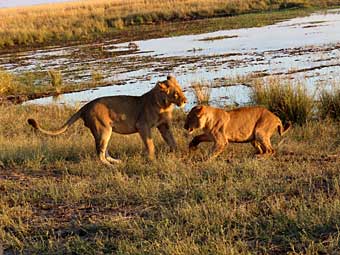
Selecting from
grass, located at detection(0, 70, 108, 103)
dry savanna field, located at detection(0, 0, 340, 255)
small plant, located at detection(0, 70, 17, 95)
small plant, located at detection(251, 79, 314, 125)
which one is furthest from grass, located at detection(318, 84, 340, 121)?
small plant, located at detection(0, 70, 17, 95)

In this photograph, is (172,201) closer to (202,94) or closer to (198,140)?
(198,140)

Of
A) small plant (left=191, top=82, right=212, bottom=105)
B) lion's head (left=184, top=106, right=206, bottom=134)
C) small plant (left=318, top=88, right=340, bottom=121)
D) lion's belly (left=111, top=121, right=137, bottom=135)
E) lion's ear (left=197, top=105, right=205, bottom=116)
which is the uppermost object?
lion's ear (left=197, top=105, right=205, bottom=116)

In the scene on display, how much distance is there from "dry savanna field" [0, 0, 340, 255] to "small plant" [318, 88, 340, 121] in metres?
0.62

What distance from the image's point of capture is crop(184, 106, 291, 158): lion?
29.7ft

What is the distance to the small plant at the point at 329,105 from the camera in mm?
12836

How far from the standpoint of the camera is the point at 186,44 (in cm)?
3406

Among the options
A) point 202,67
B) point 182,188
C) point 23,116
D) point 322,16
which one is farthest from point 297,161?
point 322,16

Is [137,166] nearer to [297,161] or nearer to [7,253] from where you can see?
[297,161]

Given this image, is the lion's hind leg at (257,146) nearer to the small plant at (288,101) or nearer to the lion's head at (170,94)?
the lion's head at (170,94)

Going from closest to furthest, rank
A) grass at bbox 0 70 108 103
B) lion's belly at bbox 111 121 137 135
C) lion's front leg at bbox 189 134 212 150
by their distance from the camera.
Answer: lion's front leg at bbox 189 134 212 150, lion's belly at bbox 111 121 137 135, grass at bbox 0 70 108 103

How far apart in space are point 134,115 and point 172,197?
10.0 feet

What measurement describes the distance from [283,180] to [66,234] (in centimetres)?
273

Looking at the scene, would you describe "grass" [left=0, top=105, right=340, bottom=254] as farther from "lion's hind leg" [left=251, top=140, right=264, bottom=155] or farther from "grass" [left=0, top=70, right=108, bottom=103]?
"grass" [left=0, top=70, right=108, bottom=103]

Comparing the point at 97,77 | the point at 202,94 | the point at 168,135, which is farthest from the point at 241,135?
the point at 97,77
